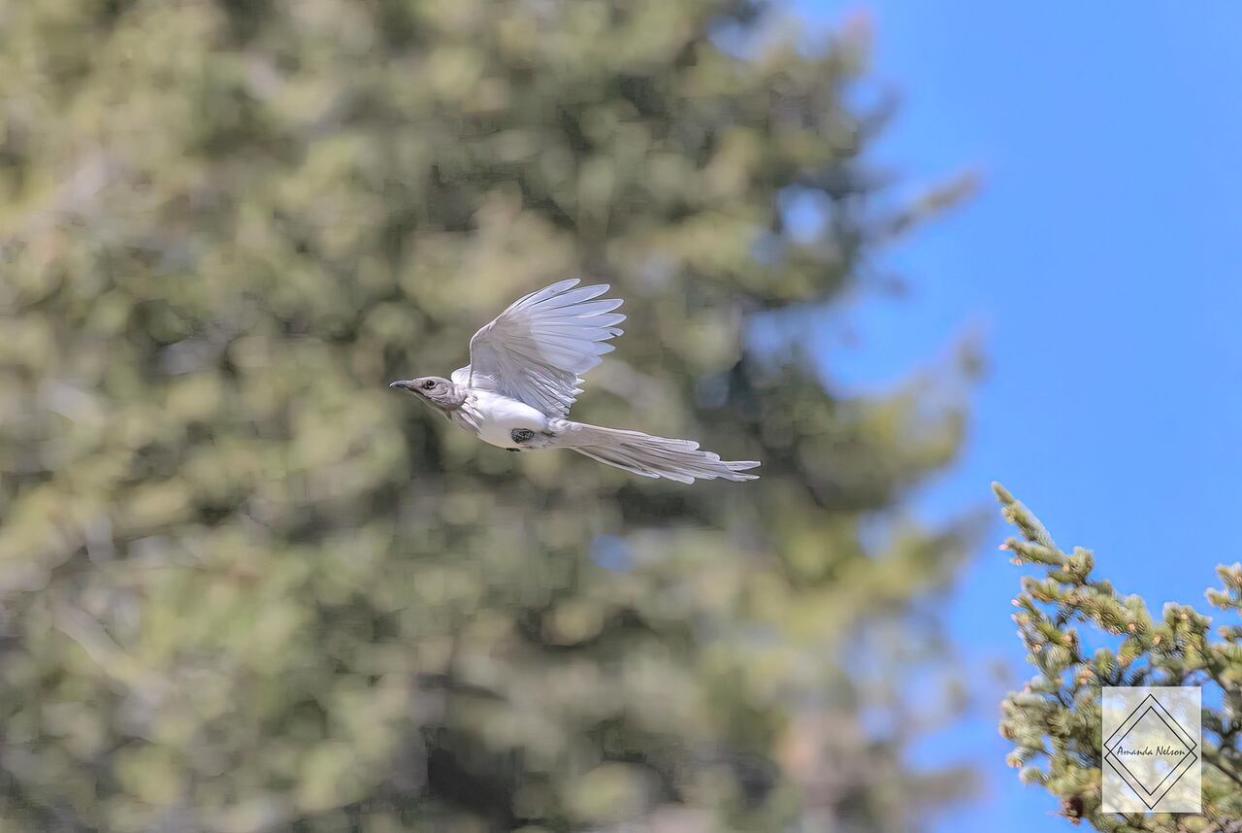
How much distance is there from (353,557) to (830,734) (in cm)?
236

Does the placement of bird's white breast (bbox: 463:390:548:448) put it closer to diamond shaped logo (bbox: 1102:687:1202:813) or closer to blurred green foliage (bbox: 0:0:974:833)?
diamond shaped logo (bbox: 1102:687:1202:813)

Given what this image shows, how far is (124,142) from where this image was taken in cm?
670

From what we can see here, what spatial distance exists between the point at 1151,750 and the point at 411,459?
4601mm

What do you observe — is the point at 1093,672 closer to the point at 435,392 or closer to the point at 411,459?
the point at 435,392

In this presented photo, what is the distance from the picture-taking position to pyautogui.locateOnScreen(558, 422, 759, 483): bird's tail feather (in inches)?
71.1

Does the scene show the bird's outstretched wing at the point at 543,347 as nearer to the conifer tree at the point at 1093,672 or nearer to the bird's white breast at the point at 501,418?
the bird's white breast at the point at 501,418

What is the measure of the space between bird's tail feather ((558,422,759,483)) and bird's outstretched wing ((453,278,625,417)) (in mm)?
100

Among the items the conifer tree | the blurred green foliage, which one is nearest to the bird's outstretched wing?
the conifer tree

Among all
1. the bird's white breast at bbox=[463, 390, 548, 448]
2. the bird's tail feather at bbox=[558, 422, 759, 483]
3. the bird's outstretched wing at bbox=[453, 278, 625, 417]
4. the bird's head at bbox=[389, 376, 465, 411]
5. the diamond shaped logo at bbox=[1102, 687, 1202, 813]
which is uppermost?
the bird's outstretched wing at bbox=[453, 278, 625, 417]

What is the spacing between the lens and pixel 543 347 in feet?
6.46

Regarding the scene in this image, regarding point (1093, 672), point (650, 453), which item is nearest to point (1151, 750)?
point (1093, 672)

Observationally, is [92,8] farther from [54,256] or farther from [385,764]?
[385,764]

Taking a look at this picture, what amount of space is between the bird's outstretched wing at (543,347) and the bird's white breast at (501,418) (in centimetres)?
6

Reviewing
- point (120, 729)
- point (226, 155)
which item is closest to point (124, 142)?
point (226, 155)
